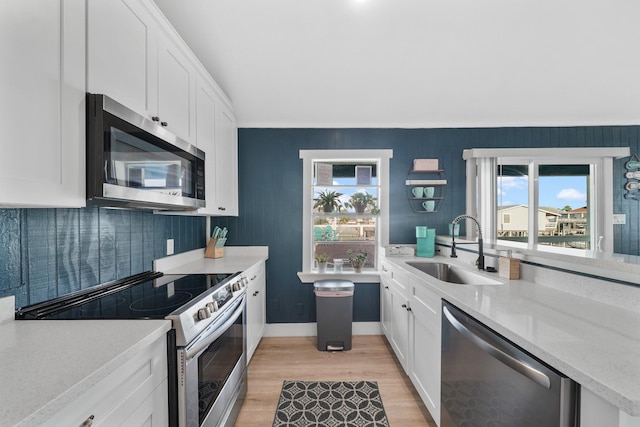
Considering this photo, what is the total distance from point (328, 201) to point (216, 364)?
2083 millimetres

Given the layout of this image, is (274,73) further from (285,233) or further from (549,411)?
(549,411)

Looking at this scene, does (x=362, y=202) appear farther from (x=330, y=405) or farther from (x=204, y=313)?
(x=204, y=313)

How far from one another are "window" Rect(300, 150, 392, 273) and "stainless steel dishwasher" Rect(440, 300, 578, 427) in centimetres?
182

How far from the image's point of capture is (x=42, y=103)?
893 mm

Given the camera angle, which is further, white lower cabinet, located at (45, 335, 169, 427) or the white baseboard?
the white baseboard

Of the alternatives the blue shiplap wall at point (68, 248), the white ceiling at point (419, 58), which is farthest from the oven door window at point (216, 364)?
the white ceiling at point (419, 58)

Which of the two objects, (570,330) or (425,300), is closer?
(570,330)

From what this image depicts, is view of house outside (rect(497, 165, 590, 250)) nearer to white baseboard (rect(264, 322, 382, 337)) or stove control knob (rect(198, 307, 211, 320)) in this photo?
white baseboard (rect(264, 322, 382, 337))

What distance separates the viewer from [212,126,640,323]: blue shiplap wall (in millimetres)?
3180

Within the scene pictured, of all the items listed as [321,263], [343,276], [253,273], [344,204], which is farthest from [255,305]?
[344,204]

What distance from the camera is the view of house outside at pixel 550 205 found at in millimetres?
3182

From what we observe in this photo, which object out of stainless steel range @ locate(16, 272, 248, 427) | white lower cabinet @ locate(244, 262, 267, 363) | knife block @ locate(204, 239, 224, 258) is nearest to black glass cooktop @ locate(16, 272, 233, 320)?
stainless steel range @ locate(16, 272, 248, 427)

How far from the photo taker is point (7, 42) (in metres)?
0.80

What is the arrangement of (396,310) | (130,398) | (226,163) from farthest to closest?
(226,163) → (396,310) → (130,398)
